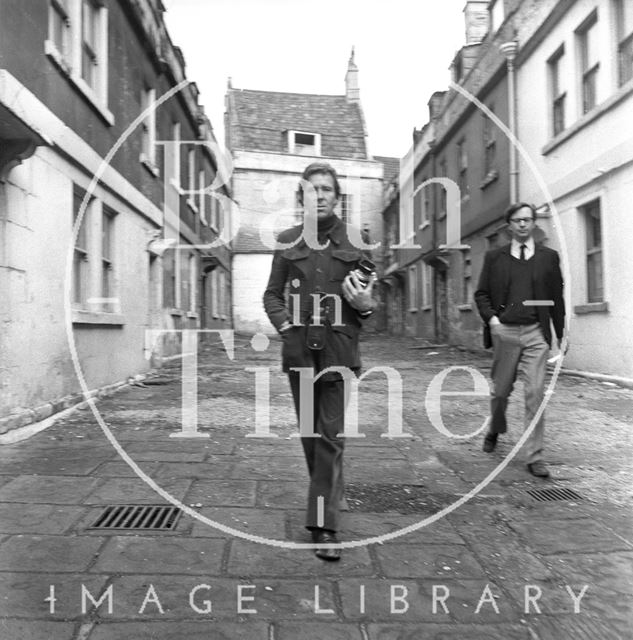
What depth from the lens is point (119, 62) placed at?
9578 millimetres

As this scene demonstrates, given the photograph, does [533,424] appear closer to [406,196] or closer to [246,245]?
[406,196]

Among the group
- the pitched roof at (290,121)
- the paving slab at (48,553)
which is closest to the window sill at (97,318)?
the paving slab at (48,553)

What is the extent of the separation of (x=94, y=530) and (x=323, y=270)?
1753 mm

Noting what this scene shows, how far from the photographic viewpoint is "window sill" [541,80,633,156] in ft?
27.8

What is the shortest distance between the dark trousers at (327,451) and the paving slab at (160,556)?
1.64 feet

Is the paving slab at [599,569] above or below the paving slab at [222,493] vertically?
below

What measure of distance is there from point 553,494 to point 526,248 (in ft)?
5.65

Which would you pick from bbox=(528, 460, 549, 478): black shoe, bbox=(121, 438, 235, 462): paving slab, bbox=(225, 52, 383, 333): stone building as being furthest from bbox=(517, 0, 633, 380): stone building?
bbox=(225, 52, 383, 333): stone building

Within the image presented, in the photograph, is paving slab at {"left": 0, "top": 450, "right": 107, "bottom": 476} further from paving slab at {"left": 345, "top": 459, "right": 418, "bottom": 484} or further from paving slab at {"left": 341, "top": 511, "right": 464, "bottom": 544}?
paving slab at {"left": 341, "top": 511, "right": 464, "bottom": 544}

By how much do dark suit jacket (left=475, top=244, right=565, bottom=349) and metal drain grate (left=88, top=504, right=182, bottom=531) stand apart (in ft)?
8.55

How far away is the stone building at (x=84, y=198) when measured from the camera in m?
5.68

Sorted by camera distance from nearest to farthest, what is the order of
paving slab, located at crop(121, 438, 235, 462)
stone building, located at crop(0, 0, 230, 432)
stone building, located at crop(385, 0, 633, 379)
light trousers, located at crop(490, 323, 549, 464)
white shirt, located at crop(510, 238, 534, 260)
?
light trousers, located at crop(490, 323, 549, 464)
white shirt, located at crop(510, 238, 534, 260)
paving slab, located at crop(121, 438, 235, 462)
stone building, located at crop(0, 0, 230, 432)
stone building, located at crop(385, 0, 633, 379)

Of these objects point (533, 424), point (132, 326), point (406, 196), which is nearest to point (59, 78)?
point (132, 326)

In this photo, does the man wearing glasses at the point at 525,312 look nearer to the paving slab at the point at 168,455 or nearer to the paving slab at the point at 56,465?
the paving slab at the point at 168,455
